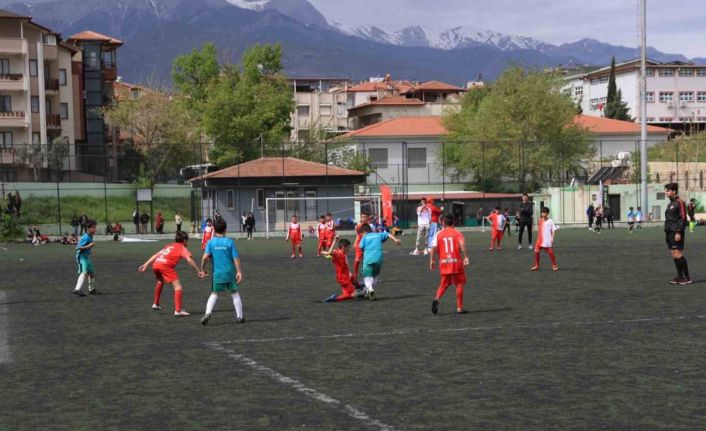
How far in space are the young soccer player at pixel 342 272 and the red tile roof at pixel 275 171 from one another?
4398 cm

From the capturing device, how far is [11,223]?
52000 millimetres

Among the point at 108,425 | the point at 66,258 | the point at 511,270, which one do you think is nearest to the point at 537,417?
the point at 108,425

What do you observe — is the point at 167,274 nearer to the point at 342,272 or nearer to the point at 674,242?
the point at 342,272

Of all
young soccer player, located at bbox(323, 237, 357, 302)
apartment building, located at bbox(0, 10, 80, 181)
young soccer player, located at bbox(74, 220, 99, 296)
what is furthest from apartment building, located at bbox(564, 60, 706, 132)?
young soccer player, located at bbox(323, 237, 357, 302)

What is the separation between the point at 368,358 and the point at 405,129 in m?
82.8

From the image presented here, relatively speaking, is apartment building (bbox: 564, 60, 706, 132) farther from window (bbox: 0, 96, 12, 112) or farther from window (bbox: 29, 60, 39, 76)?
window (bbox: 0, 96, 12, 112)

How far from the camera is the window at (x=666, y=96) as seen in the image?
424ft

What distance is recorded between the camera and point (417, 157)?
9188 centimetres

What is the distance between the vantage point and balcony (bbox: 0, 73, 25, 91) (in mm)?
76062

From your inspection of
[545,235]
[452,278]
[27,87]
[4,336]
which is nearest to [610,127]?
[27,87]

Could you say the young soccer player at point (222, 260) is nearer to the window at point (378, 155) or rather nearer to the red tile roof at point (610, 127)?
the window at point (378, 155)

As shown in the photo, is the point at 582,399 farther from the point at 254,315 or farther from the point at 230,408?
the point at 254,315

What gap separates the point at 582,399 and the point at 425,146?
83189 millimetres

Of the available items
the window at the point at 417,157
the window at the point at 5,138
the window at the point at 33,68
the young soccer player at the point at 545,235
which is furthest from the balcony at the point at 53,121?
the young soccer player at the point at 545,235
